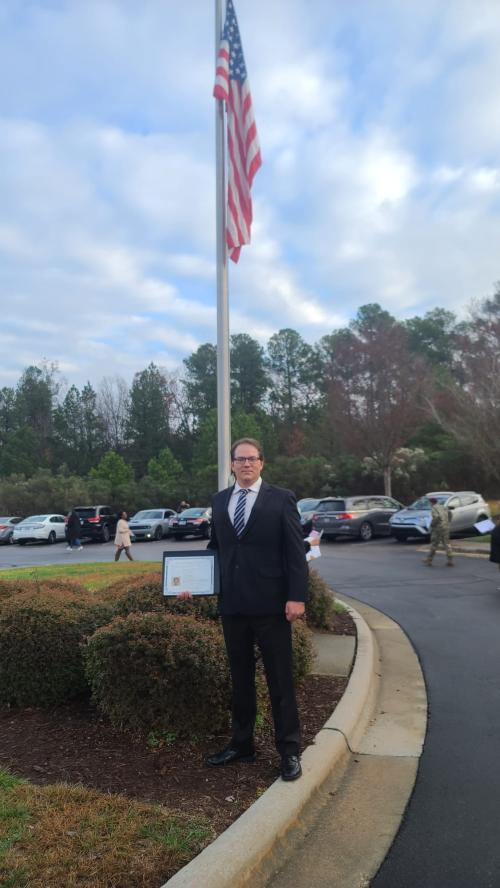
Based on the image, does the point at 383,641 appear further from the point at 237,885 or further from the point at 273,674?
the point at 237,885

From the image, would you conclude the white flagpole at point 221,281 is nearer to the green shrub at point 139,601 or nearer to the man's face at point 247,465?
the green shrub at point 139,601

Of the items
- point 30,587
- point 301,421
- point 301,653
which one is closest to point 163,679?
point 301,653

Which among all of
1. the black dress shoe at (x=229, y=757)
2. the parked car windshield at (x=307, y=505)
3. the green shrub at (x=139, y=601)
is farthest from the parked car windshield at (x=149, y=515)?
the black dress shoe at (x=229, y=757)

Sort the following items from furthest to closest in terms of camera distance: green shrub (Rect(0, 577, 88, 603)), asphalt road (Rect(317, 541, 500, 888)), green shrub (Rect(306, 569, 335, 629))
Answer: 1. green shrub (Rect(306, 569, 335, 629))
2. green shrub (Rect(0, 577, 88, 603))
3. asphalt road (Rect(317, 541, 500, 888))

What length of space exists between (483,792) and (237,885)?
170 centimetres

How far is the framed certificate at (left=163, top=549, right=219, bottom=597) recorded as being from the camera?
4.26 m

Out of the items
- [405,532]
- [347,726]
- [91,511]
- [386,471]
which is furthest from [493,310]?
[347,726]

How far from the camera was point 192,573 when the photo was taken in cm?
430

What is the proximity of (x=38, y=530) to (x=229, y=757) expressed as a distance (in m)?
28.8

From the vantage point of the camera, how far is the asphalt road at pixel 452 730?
3.07 metres

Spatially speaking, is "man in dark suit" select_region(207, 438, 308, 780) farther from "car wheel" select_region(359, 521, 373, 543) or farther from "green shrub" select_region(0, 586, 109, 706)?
"car wheel" select_region(359, 521, 373, 543)

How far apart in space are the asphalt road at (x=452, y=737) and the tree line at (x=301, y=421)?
15664 millimetres

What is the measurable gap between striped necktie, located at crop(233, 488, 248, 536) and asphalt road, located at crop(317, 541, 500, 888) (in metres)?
1.67

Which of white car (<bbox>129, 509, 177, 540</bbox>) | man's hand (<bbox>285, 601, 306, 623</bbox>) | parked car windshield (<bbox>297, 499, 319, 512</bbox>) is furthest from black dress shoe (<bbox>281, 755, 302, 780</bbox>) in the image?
white car (<bbox>129, 509, 177, 540</bbox>)
